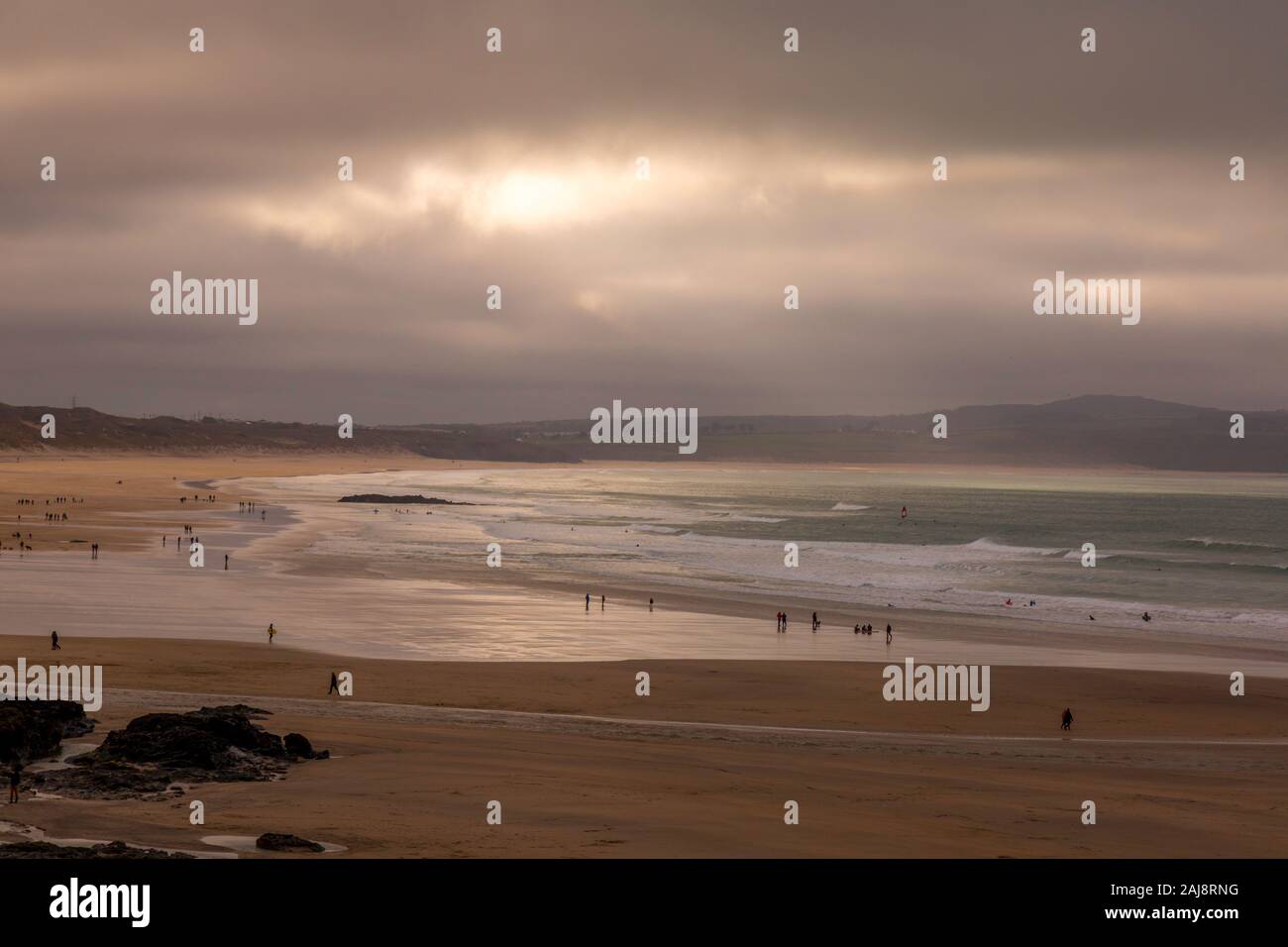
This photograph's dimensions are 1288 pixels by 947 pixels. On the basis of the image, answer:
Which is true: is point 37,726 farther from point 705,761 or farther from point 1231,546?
point 1231,546

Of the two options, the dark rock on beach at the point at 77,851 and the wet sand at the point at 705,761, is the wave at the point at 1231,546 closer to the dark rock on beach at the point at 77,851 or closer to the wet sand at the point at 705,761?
the wet sand at the point at 705,761

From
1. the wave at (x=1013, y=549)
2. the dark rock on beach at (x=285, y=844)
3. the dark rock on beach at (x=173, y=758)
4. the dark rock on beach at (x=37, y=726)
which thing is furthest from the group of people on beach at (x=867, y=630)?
the wave at (x=1013, y=549)

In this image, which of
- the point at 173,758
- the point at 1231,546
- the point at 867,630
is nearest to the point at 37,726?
the point at 173,758

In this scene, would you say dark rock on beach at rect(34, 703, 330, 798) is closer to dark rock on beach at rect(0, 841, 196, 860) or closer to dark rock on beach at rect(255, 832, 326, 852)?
dark rock on beach at rect(0, 841, 196, 860)

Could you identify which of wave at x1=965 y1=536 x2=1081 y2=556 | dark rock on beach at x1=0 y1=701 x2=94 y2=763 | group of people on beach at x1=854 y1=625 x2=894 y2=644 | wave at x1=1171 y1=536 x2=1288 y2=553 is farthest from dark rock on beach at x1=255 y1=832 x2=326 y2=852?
wave at x1=1171 y1=536 x2=1288 y2=553

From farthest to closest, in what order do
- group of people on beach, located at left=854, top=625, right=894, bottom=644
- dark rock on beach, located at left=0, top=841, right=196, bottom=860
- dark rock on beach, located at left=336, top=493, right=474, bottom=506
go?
dark rock on beach, located at left=336, top=493, right=474, bottom=506, group of people on beach, located at left=854, top=625, right=894, bottom=644, dark rock on beach, located at left=0, top=841, right=196, bottom=860

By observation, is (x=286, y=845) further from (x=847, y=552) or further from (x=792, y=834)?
(x=847, y=552)

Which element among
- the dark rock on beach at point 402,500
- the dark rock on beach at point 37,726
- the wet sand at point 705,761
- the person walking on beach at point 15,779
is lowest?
the wet sand at point 705,761
